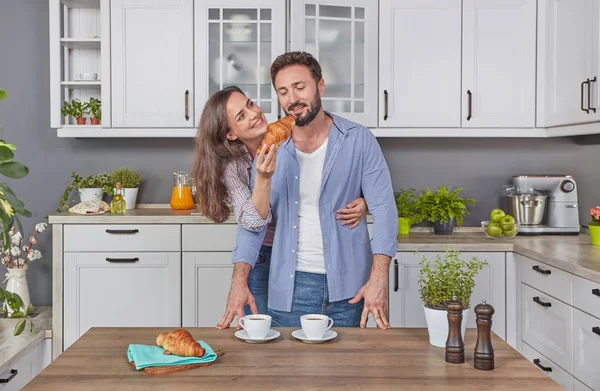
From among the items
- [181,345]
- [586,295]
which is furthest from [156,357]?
[586,295]

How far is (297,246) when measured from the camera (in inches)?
90.2

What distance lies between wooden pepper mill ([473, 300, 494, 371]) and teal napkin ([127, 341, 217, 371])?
61cm

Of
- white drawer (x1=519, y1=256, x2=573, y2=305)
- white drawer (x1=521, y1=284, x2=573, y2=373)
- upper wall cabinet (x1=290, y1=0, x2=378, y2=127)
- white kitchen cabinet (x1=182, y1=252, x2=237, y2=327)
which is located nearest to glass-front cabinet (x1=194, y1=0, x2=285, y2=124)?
upper wall cabinet (x1=290, y1=0, x2=378, y2=127)

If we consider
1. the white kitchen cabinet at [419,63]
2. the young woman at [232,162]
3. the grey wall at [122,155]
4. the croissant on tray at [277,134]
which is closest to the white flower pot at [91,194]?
the grey wall at [122,155]

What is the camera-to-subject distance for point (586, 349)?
2.71m

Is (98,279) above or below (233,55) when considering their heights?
below

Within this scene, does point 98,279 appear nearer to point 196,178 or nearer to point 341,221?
point 196,178

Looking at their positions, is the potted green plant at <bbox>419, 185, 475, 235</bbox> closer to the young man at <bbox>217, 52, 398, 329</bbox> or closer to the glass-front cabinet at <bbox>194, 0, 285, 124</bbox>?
the glass-front cabinet at <bbox>194, 0, 285, 124</bbox>

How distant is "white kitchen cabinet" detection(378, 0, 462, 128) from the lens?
3.77 m

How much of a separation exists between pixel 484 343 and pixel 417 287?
6.86 ft

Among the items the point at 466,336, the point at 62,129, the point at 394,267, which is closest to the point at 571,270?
the point at 394,267

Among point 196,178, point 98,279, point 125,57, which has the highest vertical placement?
point 125,57

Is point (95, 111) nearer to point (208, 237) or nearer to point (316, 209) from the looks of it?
point (208, 237)

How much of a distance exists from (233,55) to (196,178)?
1.67 m
